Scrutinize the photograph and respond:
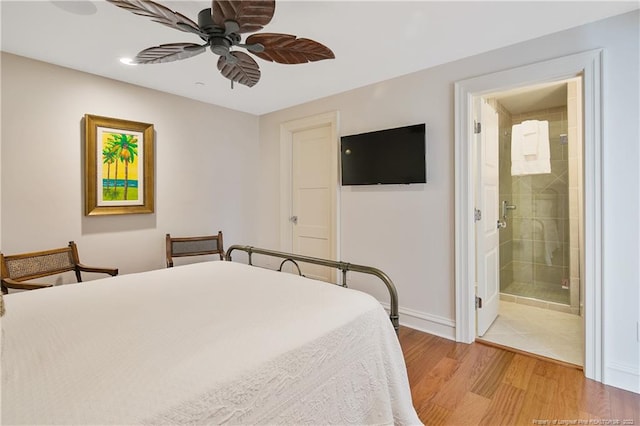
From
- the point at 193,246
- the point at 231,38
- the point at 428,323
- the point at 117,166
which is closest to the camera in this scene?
the point at 231,38

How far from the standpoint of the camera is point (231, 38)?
161cm

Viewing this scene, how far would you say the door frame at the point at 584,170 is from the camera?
6.40ft

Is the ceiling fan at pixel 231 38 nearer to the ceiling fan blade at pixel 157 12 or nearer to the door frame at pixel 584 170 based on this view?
the ceiling fan blade at pixel 157 12

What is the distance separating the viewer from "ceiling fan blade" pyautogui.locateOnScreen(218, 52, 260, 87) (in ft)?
5.88

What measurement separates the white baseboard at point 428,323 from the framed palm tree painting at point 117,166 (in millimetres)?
2666

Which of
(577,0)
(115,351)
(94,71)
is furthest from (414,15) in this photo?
(94,71)

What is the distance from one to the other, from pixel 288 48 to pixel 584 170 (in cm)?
197

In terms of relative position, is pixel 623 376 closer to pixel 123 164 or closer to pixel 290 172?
pixel 290 172

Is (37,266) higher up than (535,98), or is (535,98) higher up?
(535,98)

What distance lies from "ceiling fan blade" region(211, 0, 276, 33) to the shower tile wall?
3218mm

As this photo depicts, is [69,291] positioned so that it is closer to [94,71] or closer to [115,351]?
[115,351]

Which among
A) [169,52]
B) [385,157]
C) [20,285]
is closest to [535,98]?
[385,157]

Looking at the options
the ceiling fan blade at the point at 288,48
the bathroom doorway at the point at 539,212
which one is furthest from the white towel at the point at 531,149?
the ceiling fan blade at the point at 288,48

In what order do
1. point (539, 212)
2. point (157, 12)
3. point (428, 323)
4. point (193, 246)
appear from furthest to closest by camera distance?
point (539, 212), point (193, 246), point (428, 323), point (157, 12)
